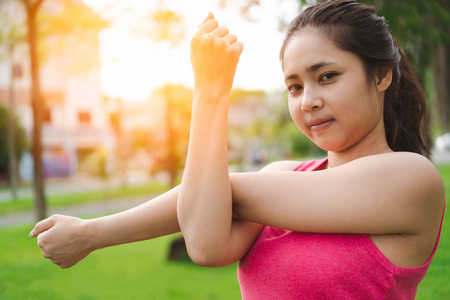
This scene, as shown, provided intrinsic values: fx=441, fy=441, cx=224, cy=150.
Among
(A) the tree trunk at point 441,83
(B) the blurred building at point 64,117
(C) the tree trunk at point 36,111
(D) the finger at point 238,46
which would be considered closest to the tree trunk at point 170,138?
(C) the tree trunk at point 36,111

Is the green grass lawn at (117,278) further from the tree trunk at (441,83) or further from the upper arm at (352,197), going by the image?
the tree trunk at (441,83)

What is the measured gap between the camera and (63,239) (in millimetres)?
1117

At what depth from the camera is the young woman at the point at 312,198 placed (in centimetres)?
100

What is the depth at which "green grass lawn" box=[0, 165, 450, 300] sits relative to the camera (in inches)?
190

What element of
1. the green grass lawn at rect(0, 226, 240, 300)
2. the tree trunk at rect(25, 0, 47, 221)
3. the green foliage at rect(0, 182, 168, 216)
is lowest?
the green foliage at rect(0, 182, 168, 216)

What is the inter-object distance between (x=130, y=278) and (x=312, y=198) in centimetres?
511

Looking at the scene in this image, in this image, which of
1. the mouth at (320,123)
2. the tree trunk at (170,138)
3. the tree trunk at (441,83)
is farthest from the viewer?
the tree trunk at (441,83)

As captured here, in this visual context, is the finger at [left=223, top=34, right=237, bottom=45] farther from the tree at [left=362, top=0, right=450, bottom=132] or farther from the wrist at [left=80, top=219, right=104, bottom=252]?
the tree at [left=362, top=0, right=450, bottom=132]

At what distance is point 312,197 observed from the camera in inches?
40.6

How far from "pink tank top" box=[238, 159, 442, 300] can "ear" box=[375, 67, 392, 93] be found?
0.40 m

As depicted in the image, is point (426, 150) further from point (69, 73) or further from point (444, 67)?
point (444, 67)

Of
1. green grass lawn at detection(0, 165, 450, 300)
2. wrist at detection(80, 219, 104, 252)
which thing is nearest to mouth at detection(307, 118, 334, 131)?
wrist at detection(80, 219, 104, 252)

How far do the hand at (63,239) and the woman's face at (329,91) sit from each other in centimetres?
64

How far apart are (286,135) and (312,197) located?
134 ft
